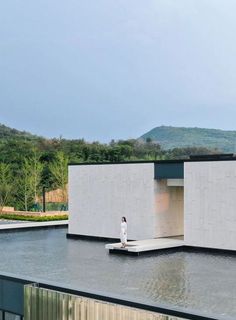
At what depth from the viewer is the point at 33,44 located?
115 metres

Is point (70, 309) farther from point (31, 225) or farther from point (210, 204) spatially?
point (31, 225)

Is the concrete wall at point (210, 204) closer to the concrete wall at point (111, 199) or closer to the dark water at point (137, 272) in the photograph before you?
the dark water at point (137, 272)

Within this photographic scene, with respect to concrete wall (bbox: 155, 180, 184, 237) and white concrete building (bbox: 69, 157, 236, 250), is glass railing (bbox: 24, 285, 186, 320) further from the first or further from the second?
concrete wall (bbox: 155, 180, 184, 237)

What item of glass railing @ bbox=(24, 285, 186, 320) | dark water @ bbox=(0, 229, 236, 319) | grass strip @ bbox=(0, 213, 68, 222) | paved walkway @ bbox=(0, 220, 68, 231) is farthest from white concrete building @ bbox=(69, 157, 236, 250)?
glass railing @ bbox=(24, 285, 186, 320)

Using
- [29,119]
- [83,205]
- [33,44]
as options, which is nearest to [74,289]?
[83,205]

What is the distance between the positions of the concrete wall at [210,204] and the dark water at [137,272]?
0.77m

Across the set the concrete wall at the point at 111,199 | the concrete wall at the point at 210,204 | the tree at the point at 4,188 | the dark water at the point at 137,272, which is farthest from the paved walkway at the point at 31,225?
the tree at the point at 4,188

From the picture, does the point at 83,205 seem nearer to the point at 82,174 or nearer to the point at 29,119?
the point at 82,174

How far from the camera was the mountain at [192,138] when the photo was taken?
11519 cm

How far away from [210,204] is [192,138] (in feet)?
346

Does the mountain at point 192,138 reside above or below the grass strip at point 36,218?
above

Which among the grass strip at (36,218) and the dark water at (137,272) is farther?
the grass strip at (36,218)

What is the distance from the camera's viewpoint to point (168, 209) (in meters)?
18.2

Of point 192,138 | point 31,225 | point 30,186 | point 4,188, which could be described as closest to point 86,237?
point 31,225
